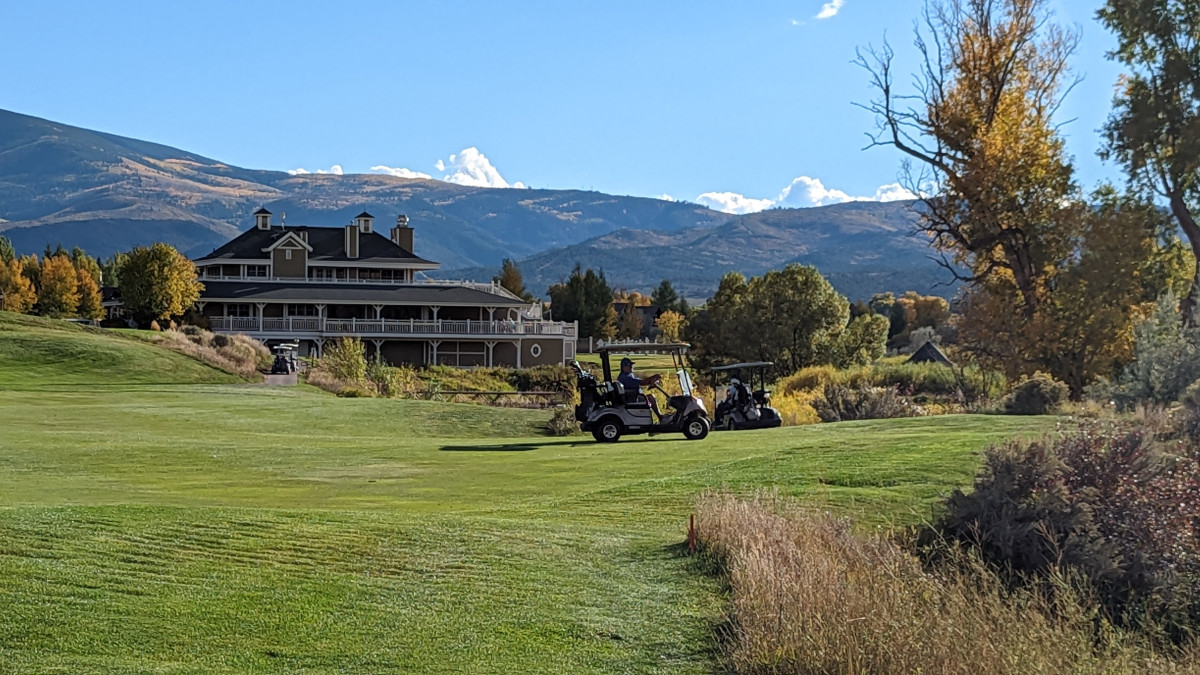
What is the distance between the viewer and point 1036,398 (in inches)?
1050

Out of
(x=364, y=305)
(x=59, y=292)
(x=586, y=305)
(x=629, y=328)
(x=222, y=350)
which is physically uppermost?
(x=59, y=292)

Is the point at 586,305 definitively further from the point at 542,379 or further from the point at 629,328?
the point at 542,379

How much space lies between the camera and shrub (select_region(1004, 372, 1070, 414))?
26.4 meters

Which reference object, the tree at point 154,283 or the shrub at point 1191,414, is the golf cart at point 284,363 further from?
the shrub at point 1191,414

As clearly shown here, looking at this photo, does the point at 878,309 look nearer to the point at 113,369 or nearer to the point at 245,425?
the point at 113,369

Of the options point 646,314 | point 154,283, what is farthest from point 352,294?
point 646,314

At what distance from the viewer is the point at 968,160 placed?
38.6 meters

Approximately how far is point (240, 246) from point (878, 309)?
8052cm

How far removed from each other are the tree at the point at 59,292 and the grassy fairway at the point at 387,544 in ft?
215

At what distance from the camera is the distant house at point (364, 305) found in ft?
239

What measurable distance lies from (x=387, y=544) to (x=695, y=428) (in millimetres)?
13440

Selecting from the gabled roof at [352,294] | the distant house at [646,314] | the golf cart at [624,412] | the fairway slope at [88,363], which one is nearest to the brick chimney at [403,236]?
the gabled roof at [352,294]

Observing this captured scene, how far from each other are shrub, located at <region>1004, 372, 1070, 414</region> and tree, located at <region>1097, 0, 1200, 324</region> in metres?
9.91

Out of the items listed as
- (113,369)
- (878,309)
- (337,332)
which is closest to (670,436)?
(113,369)
